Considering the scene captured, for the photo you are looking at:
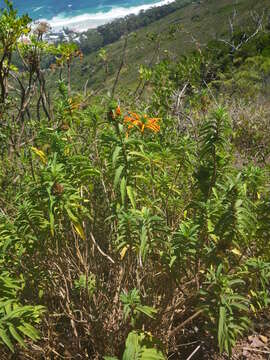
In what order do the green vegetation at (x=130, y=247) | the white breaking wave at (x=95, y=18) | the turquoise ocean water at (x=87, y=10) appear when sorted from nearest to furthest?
the green vegetation at (x=130, y=247) → the turquoise ocean water at (x=87, y=10) → the white breaking wave at (x=95, y=18)

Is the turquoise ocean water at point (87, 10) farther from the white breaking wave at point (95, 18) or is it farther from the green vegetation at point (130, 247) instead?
the green vegetation at point (130, 247)

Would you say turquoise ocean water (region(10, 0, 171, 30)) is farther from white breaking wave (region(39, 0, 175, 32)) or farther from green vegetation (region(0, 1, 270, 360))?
green vegetation (region(0, 1, 270, 360))

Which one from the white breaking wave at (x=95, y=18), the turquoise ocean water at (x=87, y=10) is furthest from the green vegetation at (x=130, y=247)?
the white breaking wave at (x=95, y=18)

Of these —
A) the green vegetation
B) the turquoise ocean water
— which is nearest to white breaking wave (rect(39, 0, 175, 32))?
the turquoise ocean water

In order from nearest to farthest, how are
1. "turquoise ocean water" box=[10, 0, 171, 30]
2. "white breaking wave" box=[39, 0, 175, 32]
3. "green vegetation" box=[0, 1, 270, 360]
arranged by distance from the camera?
"green vegetation" box=[0, 1, 270, 360] < "turquoise ocean water" box=[10, 0, 171, 30] < "white breaking wave" box=[39, 0, 175, 32]

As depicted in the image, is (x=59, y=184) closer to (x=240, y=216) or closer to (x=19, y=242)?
(x=19, y=242)

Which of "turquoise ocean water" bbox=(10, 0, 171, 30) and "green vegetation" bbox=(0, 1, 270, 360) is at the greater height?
"turquoise ocean water" bbox=(10, 0, 171, 30)

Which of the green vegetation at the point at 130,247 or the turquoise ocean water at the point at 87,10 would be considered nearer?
the green vegetation at the point at 130,247

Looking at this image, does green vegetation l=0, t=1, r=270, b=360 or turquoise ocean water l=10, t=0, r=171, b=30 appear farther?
turquoise ocean water l=10, t=0, r=171, b=30

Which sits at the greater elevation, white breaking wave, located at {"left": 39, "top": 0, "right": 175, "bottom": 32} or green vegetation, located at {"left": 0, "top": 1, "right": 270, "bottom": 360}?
white breaking wave, located at {"left": 39, "top": 0, "right": 175, "bottom": 32}

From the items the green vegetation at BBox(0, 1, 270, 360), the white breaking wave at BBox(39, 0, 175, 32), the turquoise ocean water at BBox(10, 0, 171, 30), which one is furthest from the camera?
the white breaking wave at BBox(39, 0, 175, 32)

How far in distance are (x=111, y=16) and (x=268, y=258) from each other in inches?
7230

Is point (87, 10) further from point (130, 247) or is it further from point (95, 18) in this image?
point (130, 247)

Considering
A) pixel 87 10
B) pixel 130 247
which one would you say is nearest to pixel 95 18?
pixel 87 10
